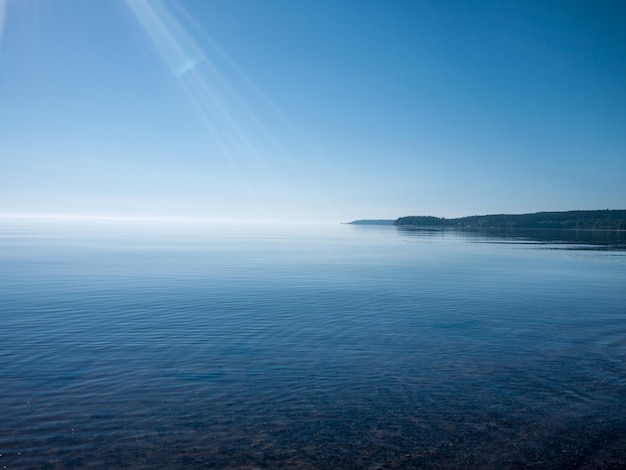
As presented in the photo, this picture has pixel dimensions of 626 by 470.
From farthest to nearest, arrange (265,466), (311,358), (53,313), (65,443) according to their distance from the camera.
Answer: (53,313) → (311,358) → (65,443) → (265,466)

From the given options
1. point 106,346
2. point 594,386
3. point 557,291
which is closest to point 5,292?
point 106,346

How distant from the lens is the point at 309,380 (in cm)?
1520

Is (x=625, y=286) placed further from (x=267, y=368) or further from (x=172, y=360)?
(x=172, y=360)

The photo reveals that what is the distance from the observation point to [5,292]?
3372 cm

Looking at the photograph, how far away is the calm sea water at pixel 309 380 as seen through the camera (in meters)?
10.5

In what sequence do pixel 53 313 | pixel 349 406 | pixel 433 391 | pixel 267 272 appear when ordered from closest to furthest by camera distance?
pixel 349 406
pixel 433 391
pixel 53 313
pixel 267 272

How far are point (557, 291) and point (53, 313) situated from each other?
120ft

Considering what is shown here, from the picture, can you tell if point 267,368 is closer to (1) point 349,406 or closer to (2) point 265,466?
(1) point 349,406

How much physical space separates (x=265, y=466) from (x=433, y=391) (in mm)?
6656

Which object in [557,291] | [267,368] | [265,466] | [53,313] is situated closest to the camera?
[265,466]

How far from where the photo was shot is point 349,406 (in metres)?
13.1

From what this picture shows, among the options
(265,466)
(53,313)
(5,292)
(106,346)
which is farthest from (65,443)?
(5,292)

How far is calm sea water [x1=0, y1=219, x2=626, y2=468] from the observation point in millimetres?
10492

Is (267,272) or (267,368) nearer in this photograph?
(267,368)
